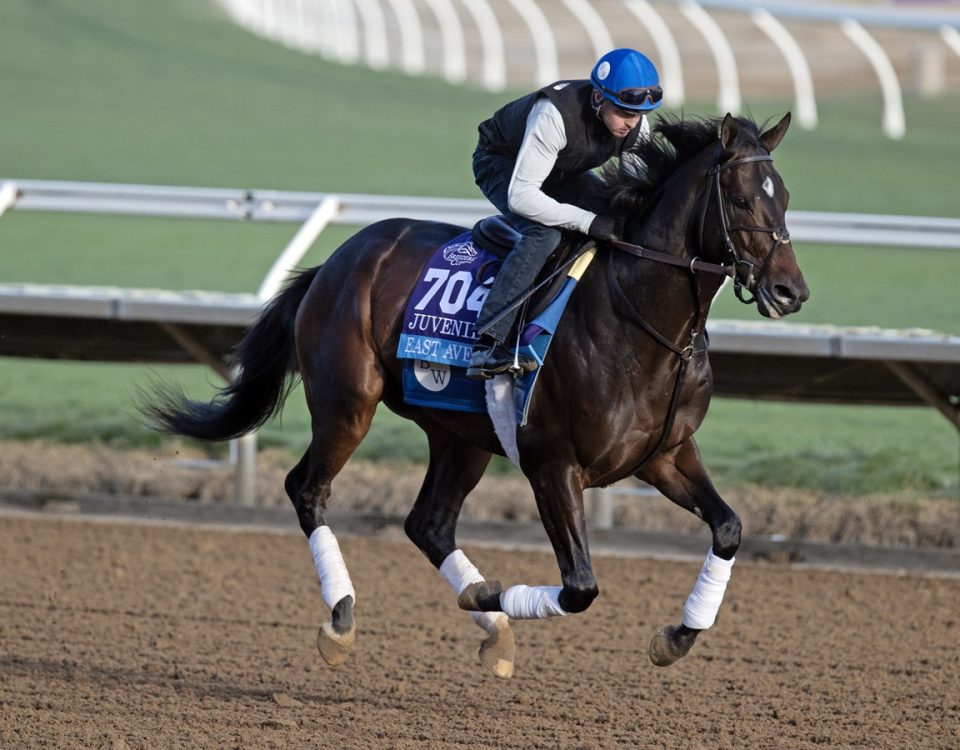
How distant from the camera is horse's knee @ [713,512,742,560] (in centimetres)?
446

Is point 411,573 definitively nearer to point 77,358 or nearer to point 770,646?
point 770,646

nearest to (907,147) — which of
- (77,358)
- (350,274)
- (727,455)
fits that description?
(727,455)

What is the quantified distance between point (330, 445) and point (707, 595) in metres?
1.49

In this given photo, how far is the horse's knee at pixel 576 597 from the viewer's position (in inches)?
171

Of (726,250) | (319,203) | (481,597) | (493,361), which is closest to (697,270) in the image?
(726,250)

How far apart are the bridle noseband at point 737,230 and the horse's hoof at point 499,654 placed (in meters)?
1.43

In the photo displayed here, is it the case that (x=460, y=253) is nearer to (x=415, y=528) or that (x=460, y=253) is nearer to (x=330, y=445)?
(x=330, y=445)

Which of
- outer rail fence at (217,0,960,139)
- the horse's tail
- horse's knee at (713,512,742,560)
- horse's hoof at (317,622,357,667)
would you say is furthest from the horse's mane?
outer rail fence at (217,0,960,139)

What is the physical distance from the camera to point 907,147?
1766 cm

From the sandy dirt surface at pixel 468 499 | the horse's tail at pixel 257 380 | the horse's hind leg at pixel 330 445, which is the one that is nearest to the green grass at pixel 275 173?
the sandy dirt surface at pixel 468 499

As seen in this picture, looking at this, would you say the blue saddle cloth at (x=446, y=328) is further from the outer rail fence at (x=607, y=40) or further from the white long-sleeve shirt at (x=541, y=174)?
the outer rail fence at (x=607, y=40)

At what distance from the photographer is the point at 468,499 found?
26.8 feet

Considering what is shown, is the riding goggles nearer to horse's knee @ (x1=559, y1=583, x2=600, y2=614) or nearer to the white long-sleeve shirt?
the white long-sleeve shirt

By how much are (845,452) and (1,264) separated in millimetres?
8512
